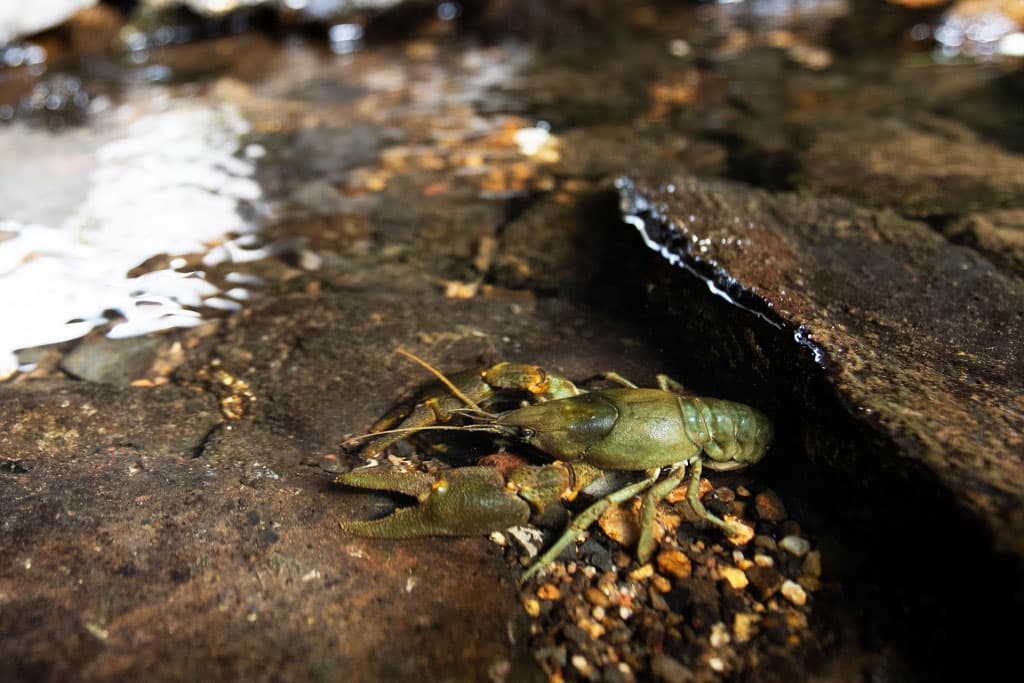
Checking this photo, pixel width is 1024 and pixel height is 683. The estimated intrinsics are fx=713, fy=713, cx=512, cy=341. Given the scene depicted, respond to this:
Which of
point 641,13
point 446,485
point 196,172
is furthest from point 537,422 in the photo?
point 641,13

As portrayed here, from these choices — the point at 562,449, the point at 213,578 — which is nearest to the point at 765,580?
the point at 562,449

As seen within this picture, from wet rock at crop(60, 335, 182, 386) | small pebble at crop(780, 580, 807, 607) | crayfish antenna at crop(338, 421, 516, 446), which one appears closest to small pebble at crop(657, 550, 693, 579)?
small pebble at crop(780, 580, 807, 607)

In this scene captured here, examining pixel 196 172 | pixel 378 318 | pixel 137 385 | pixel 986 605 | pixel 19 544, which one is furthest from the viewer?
pixel 196 172

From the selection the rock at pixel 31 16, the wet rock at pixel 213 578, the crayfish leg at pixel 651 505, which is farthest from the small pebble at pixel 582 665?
the rock at pixel 31 16

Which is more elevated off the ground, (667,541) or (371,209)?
(371,209)

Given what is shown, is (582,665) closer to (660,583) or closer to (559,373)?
(660,583)

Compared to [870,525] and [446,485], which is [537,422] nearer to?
[446,485]

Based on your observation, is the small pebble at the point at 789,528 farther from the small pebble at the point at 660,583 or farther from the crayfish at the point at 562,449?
the small pebble at the point at 660,583
